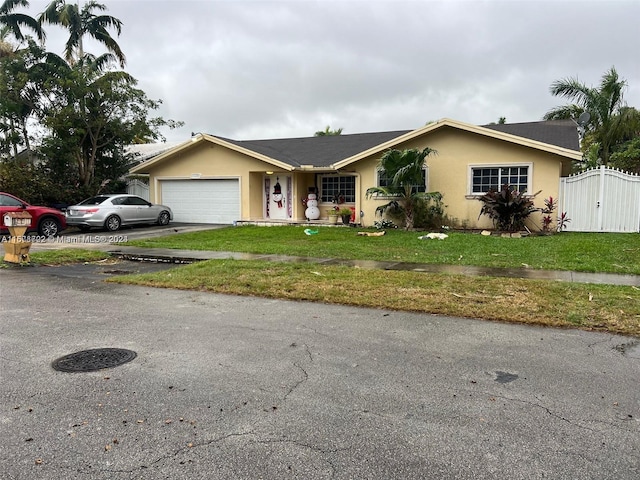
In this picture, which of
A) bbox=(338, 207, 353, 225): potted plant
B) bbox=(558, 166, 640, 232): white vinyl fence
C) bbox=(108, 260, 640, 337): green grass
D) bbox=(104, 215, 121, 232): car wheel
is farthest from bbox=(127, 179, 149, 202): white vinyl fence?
bbox=(558, 166, 640, 232): white vinyl fence

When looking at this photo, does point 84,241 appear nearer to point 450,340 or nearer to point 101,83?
point 101,83

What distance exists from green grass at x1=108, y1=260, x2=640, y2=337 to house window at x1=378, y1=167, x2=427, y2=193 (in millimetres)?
8902

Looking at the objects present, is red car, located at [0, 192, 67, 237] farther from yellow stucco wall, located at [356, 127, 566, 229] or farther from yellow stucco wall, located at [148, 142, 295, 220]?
yellow stucco wall, located at [356, 127, 566, 229]

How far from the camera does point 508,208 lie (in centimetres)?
1523

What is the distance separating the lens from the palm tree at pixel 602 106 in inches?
824

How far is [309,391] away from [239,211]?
17.6 m

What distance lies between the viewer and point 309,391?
12.4ft

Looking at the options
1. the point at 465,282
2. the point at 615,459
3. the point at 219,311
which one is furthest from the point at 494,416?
the point at 465,282

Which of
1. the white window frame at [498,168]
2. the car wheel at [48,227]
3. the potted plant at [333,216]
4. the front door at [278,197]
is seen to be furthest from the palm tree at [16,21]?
the white window frame at [498,168]

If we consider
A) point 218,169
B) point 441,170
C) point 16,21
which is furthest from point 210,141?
point 16,21

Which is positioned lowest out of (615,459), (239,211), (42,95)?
(615,459)

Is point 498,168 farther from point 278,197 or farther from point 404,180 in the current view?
point 278,197

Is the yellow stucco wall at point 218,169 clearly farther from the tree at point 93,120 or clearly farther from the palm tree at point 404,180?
the palm tree at point 404,180

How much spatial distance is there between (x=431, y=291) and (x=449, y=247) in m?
5.25
